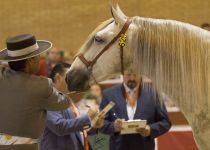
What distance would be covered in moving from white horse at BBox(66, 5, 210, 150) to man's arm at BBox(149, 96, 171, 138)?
0.89 meters

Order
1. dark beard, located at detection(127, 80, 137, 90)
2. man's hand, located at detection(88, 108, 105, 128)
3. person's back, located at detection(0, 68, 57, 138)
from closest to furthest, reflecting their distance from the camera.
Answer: person's back, located at detection(0, 68, 57, 138)
man's hand, located at detection(88, 108, 105, 128)
dark beard, located at detection(127, 80, 137, 90)

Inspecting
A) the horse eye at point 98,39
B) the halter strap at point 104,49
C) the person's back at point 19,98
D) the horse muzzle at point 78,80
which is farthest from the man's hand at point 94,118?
the person's back at point 19,98

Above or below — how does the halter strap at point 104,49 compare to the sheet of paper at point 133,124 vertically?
above

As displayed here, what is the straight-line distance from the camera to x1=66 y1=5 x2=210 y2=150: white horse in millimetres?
2385

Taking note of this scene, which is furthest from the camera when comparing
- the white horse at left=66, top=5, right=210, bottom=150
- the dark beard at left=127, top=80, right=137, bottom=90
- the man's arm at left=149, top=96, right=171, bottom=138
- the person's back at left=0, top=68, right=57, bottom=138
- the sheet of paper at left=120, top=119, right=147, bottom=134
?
the dark beard at left=127, top=80, right=137, bottom=90

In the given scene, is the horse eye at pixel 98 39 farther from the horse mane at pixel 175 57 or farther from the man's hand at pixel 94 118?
the man's hand at pixel 94 118

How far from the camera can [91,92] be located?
505 cm

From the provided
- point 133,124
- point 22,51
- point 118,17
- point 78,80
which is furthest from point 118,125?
point 22,51

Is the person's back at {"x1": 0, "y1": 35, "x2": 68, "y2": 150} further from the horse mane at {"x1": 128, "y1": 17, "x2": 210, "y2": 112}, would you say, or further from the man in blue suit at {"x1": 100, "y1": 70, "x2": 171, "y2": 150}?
the man in blue suit at {"x1": 100, "y1": 70, "x2": 171, "y2": 150}

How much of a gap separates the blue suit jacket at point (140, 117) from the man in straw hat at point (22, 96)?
4.00ft

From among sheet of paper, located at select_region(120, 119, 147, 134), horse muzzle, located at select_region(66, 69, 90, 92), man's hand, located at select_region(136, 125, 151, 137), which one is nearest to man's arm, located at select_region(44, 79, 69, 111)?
horse muzzle, located at select_region(66, 69, 90, 92)

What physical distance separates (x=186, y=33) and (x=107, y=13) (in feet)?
17.9

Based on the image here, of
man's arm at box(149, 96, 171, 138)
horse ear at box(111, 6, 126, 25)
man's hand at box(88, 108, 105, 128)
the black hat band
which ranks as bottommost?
man's arm at box(149, 96, 171, 138)

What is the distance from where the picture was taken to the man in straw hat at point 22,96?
87.2 inches
